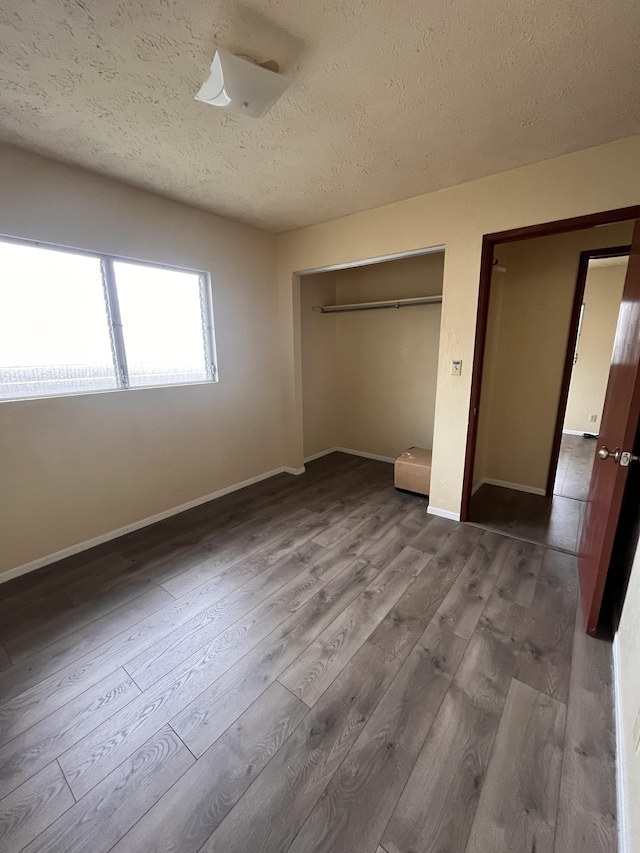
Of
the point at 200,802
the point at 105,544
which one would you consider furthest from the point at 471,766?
the point at 105,544

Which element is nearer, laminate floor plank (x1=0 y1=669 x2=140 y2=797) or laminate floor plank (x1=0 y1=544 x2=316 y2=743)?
laminate floor plank (x1=0 y1=669 x2=140 y2=797)

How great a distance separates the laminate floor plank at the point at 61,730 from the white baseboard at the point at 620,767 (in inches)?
70.5

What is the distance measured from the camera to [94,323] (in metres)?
2.55

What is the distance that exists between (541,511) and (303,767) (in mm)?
2855

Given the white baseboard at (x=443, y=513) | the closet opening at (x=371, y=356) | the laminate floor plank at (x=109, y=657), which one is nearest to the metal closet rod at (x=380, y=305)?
the closet opening at (x=371, y=356)

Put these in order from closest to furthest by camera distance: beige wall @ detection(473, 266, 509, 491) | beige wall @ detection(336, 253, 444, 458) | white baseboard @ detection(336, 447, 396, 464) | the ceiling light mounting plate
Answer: the ceiling light mounting plate, beige wall @ detection(473, 266, 509, 491), beige wall @ detection(336, 253, 444, 458), white baseboard @ detection(336, 447, 396, 464)

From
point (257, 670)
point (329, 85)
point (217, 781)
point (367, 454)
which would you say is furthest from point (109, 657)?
point (367, 454)

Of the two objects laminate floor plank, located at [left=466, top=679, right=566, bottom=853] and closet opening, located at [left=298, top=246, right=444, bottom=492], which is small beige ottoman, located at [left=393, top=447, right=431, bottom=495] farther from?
laminate floor plank, located at [left=466, top=679, right=566, bottom=853]

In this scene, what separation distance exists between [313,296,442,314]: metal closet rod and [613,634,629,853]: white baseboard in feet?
10.5

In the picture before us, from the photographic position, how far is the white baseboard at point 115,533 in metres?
2.33

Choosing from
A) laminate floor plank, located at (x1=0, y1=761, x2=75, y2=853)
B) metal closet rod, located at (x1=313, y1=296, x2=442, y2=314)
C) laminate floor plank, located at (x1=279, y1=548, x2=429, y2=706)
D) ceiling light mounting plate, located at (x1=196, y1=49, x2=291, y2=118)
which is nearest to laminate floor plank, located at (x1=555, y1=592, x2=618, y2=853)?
laminate floor plank, located at (x1=279, y1=548, x2=429, y2=706)

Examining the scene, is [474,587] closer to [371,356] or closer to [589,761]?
[589,761]

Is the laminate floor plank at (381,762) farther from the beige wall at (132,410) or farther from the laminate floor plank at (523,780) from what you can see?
the beige wall at (132,410)

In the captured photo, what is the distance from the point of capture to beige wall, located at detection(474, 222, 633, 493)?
3.11 m
